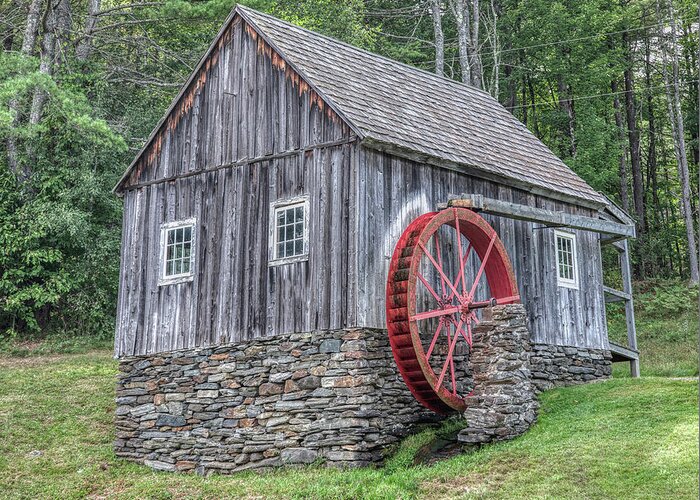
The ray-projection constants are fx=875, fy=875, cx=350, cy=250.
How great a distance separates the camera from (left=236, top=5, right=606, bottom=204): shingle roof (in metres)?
14.1

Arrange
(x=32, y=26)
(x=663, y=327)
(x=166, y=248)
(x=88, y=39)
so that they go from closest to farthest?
1. (x=166, y=248)
2. (x=663, y=327)
3. (x=32, y=26)
4. (x=88, y=39)

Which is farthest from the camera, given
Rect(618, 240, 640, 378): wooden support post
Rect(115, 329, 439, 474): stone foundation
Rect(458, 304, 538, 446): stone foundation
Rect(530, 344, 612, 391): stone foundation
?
Rect(618, 240, 640, 378): wooden support post

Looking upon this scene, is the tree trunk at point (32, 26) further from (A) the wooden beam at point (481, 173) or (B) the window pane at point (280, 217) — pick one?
(A) the wooden beam at point (481, 173)

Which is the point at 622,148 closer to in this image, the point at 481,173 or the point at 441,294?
the point at 481,173

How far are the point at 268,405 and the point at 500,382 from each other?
3.58 metres

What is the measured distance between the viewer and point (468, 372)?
1450cm

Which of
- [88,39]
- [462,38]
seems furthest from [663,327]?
[88,39]

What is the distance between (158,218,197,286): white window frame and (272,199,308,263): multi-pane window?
190cm

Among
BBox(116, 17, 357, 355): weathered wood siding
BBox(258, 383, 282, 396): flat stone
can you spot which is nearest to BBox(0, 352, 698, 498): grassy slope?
BBox(258, 383, 282, 396): flat stone

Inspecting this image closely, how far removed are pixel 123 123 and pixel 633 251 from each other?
60.9 feet

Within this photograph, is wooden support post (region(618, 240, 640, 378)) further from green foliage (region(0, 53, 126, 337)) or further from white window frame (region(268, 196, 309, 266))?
green foliage (region(0, 53, 126, 337))

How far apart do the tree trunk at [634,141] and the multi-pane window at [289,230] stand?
21017 mm

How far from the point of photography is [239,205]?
1468 cm

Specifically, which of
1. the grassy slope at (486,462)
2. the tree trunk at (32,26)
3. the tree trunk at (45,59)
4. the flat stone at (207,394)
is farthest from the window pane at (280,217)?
the tree trunk at (32,26)
